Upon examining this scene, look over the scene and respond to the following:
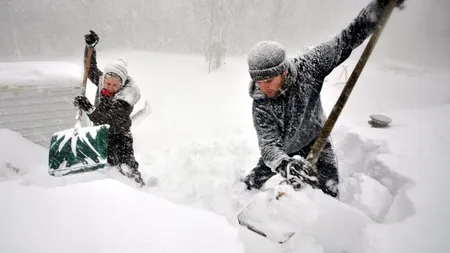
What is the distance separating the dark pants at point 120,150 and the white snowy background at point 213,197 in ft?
1.23

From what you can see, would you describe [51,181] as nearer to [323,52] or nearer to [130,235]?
[130,235]

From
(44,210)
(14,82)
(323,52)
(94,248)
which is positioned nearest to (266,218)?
(94,248)

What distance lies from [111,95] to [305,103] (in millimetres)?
2387

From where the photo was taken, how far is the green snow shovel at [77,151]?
8.93ft

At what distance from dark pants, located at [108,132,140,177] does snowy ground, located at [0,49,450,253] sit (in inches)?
20.1

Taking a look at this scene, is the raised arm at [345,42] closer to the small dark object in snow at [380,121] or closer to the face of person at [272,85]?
the face of person at [272,85]

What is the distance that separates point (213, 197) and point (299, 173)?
1880mm

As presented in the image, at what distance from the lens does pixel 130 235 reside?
4.47 feet

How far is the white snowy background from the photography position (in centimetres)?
136

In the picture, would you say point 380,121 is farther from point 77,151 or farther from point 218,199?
point 77,151

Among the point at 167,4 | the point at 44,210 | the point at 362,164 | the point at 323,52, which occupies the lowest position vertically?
the point at 167,4

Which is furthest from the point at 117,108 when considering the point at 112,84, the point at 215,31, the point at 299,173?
the point at 215,31

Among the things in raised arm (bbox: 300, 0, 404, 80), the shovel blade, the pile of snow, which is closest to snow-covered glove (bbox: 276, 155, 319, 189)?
raised arm (bbox: 300, 0, 404, 80)

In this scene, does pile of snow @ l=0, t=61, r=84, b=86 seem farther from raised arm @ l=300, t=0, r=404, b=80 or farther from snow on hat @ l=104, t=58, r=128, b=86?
raised arm @ l=300, t=0, r=404, b=80
